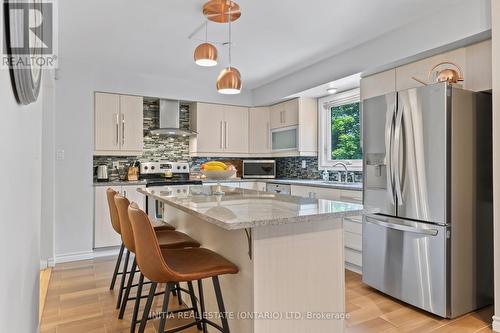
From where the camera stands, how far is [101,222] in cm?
409

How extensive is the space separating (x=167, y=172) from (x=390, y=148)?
3191 mm

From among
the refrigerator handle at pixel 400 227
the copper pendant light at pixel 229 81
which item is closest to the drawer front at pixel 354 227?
the refrigerator handle at pixel 400 227

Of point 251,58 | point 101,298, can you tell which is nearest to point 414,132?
point 251,58

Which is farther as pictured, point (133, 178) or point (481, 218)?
point (133, 178)

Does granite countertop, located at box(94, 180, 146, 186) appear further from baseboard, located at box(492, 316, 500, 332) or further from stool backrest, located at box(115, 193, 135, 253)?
baseboard, located at box(492, 316, 500, 332)

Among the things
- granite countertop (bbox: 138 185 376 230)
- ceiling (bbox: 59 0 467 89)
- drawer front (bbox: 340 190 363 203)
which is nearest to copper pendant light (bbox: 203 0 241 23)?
ceiling (bbox: 59 0 467 89)

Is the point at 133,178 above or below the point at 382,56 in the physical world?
below

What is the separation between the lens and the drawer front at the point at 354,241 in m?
3.35

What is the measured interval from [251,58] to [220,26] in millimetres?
948

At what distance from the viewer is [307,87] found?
421 cm

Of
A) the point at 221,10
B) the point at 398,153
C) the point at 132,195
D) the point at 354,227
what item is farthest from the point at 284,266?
the point at 132,195

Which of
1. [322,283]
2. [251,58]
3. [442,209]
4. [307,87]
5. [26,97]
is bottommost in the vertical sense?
[322,283]

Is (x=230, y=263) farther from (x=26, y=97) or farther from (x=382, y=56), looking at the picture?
(x=382, y=56)

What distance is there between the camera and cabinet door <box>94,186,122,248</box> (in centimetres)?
407
